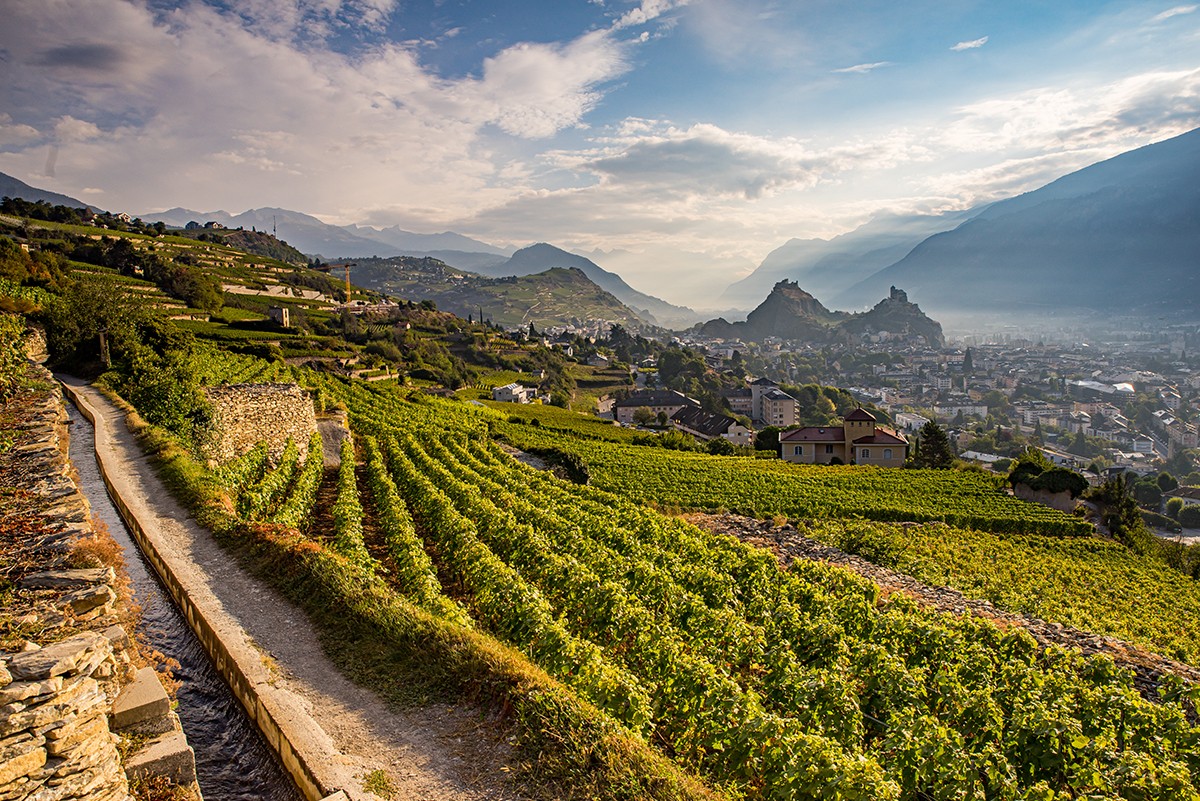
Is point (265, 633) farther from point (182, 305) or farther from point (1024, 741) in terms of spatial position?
point (182, 305)

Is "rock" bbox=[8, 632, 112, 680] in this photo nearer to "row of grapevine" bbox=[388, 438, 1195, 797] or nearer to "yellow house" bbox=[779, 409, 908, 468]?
"row of grapevine" bbox=[388, 438, 1195, 797]

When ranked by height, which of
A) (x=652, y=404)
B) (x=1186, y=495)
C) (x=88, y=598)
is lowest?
(x=1186, y=495)

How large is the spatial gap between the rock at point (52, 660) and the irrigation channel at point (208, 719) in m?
2.62

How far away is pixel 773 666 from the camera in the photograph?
9.84 m

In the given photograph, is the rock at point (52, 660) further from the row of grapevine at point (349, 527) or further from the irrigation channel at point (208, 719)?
the row of grapevine at point (349, 527)

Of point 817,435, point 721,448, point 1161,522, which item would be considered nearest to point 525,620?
point 817,435

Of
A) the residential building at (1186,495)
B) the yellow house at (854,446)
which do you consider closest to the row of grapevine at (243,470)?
the yellow house at (854,446)

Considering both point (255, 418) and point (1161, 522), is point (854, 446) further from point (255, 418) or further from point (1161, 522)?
point (1161, 522)

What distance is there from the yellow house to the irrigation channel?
5190 cm

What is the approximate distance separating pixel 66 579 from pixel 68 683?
336 cm

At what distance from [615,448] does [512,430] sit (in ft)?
28.6

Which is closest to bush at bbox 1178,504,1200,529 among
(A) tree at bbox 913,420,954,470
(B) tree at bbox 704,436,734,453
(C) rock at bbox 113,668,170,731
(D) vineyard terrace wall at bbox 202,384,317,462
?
(A) tree at bbox 913,420,954,470

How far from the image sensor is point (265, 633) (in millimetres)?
9328

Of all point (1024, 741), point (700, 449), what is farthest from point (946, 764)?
point (700, 449)
